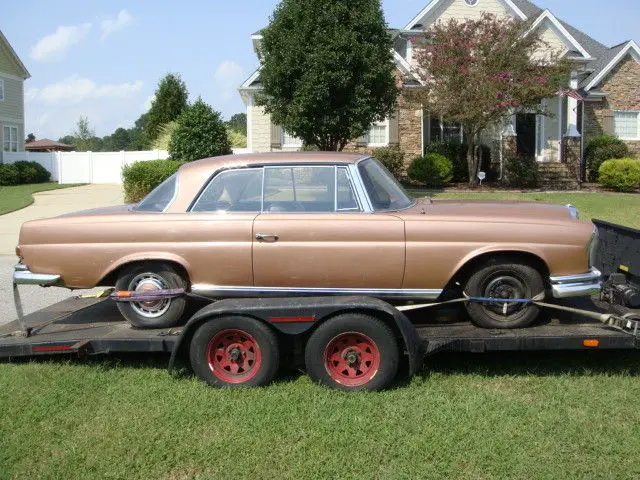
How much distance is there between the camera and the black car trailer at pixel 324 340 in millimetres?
4496

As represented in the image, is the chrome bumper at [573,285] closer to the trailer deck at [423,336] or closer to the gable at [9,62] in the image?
the trailer deck at [423,336]

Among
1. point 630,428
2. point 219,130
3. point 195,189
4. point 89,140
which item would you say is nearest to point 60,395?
point 195,189

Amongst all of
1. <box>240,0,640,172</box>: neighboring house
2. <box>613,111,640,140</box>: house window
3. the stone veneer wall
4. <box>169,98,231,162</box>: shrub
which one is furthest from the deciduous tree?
<box>613,111,640,140</box>: house window

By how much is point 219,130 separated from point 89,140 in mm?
43764

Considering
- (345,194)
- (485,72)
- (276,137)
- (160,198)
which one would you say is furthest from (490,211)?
(276,137)

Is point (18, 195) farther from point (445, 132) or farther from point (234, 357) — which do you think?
point (234, 357)

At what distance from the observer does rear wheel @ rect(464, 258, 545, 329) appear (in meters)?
4.88

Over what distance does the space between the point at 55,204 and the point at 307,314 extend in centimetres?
1886

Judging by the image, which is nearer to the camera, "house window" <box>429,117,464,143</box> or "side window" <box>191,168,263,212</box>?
"side window" <box>191,168,263,212</box>

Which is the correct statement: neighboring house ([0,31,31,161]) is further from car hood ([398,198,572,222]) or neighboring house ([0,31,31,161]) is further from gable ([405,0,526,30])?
car hood ([398,198,572,222])

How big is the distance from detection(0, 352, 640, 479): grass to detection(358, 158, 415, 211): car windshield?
50.5 inches

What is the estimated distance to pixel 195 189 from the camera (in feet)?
17.1

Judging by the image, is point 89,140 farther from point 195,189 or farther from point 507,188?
point 195,189

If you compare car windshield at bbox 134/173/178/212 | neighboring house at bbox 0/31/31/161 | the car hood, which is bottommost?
the car hood
